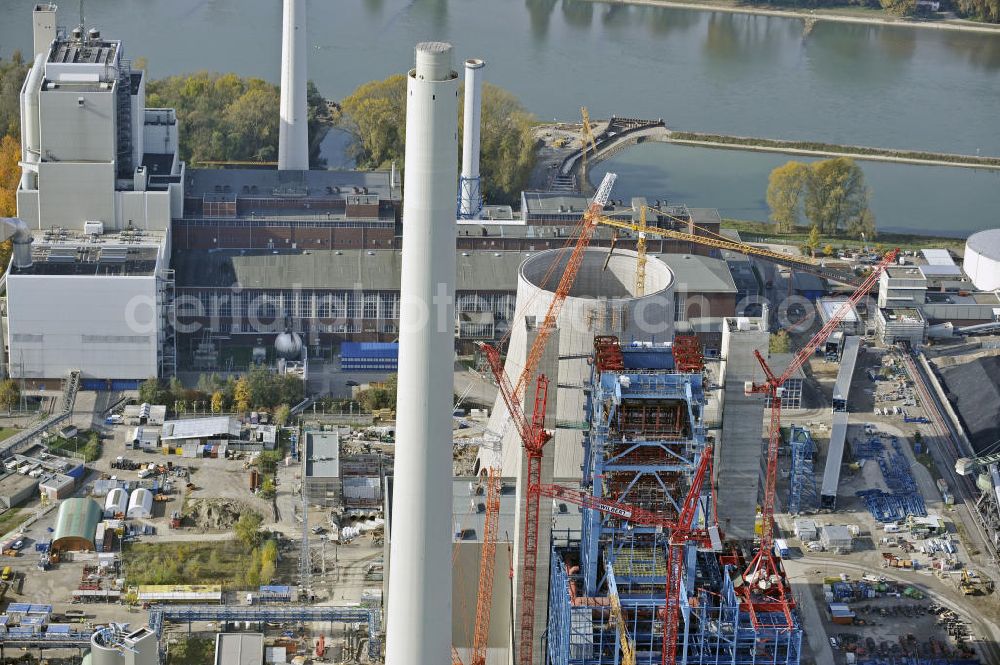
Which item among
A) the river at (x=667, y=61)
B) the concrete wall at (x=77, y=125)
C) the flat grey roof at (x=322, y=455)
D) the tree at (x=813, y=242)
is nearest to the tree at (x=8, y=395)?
the concrete wall at (x=77, y=125)

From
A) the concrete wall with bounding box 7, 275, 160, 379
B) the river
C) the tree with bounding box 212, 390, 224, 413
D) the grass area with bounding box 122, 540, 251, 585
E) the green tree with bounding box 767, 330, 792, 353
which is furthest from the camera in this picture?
the river

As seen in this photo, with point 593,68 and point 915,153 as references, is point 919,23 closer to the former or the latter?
point 593,68

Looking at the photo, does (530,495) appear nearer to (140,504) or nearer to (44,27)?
(140,504)

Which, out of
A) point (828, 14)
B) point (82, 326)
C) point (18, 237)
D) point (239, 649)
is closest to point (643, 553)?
point (239, 649)

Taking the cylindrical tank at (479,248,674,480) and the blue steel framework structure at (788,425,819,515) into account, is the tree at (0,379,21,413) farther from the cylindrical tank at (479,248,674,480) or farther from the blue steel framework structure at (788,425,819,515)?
the blue steel framework structure at (788,425,819,515)

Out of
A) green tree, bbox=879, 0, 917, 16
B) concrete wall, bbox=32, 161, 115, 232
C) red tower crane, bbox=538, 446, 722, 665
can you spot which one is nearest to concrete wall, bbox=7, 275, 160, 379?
concrete wall, bbox=32, 161, 115, 232

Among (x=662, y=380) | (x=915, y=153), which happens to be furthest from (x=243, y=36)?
(x=662, y=380)
